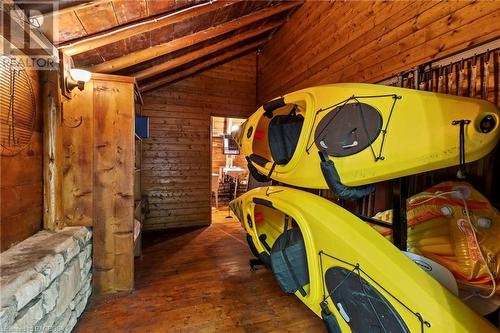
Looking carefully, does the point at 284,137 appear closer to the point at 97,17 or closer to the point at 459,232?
the point at 459,232

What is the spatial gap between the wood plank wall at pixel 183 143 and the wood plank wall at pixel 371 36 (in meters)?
1.29

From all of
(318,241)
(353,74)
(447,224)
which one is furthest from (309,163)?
(353,74)

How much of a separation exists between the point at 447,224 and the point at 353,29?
2.19m

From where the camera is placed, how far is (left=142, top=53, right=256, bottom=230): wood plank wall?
4.31 meters

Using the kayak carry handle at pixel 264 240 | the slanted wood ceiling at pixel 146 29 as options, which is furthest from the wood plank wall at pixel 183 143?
the kayak carry handle at pixel 264 240

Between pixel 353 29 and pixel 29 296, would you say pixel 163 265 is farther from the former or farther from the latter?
pixel 353 29

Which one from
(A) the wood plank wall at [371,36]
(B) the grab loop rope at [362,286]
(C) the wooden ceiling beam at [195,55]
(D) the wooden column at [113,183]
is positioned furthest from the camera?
(C) the wooden ceiling beam at [195,55]

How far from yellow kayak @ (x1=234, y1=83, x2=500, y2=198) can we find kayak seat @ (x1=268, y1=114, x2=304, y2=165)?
0.25ft

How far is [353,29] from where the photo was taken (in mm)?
2562

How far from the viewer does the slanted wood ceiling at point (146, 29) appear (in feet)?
5.53

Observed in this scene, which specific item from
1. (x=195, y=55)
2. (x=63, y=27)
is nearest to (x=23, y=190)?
(x=63, y=27)

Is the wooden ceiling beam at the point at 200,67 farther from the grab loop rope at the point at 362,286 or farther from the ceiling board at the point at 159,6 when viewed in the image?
the grab loop rope at the point at 362,286

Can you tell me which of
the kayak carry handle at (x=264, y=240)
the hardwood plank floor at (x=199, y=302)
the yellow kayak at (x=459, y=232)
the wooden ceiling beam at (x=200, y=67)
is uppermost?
the wooden ceiling beam at (x=200, y=67)

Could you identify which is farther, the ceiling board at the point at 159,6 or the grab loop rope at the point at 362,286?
the ceiling board at the point at 159,6
